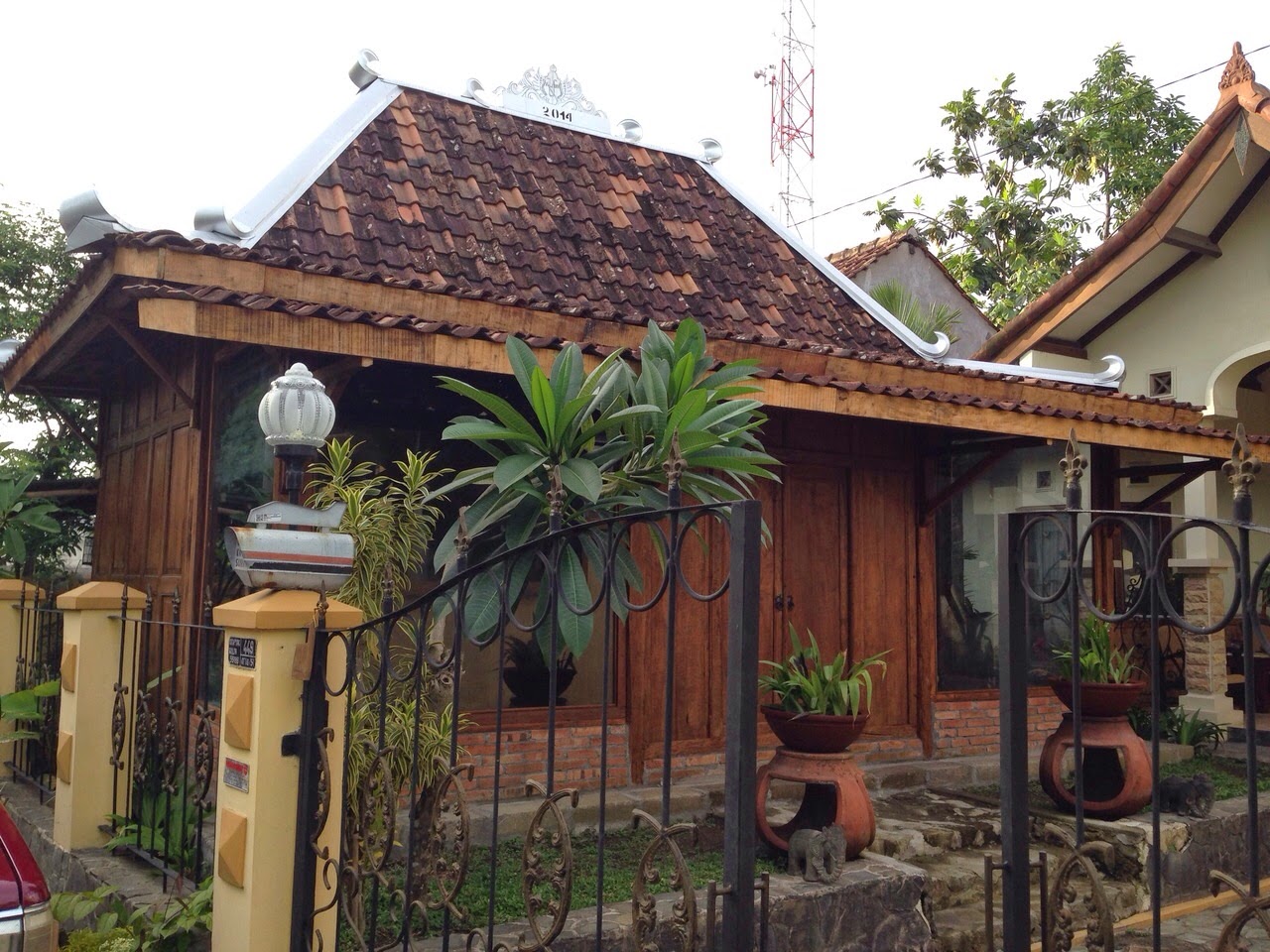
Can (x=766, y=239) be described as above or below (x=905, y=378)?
above

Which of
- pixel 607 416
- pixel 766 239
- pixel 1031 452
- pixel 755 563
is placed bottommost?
pixel 755 563

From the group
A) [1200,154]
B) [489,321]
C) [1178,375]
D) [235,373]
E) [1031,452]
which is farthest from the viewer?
[1178,375]

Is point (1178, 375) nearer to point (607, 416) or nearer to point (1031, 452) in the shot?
point (1031, 452)

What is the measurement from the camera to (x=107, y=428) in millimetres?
8969

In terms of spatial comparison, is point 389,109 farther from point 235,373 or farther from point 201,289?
point 201,289

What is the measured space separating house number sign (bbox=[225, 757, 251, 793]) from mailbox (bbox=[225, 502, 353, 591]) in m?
0.60

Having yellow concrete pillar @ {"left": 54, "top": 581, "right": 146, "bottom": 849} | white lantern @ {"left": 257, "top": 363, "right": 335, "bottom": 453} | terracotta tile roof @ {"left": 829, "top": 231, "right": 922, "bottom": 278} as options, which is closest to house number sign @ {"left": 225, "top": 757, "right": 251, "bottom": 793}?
white lantern @ {"left": 257, "top": 363, "right": 335, "bottom": 453}

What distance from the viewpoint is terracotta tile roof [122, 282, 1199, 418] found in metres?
4.91

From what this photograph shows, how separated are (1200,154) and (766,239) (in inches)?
178

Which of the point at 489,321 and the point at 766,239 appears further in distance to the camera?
the point at 766,239

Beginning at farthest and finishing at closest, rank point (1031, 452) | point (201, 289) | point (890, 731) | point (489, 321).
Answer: point (1031, 452) → point (890, 731) → point (489, 321) → point (201, 289)

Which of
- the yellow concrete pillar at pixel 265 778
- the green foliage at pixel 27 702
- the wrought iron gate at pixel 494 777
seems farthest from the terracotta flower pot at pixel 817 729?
the green foliage at pixel 27 702

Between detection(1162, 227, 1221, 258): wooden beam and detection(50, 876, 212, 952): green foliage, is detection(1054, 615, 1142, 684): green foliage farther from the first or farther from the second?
detection(1162, 227, 1221, 258): wooden beam

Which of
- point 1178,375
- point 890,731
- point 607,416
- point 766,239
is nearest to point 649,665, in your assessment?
point 890,731
